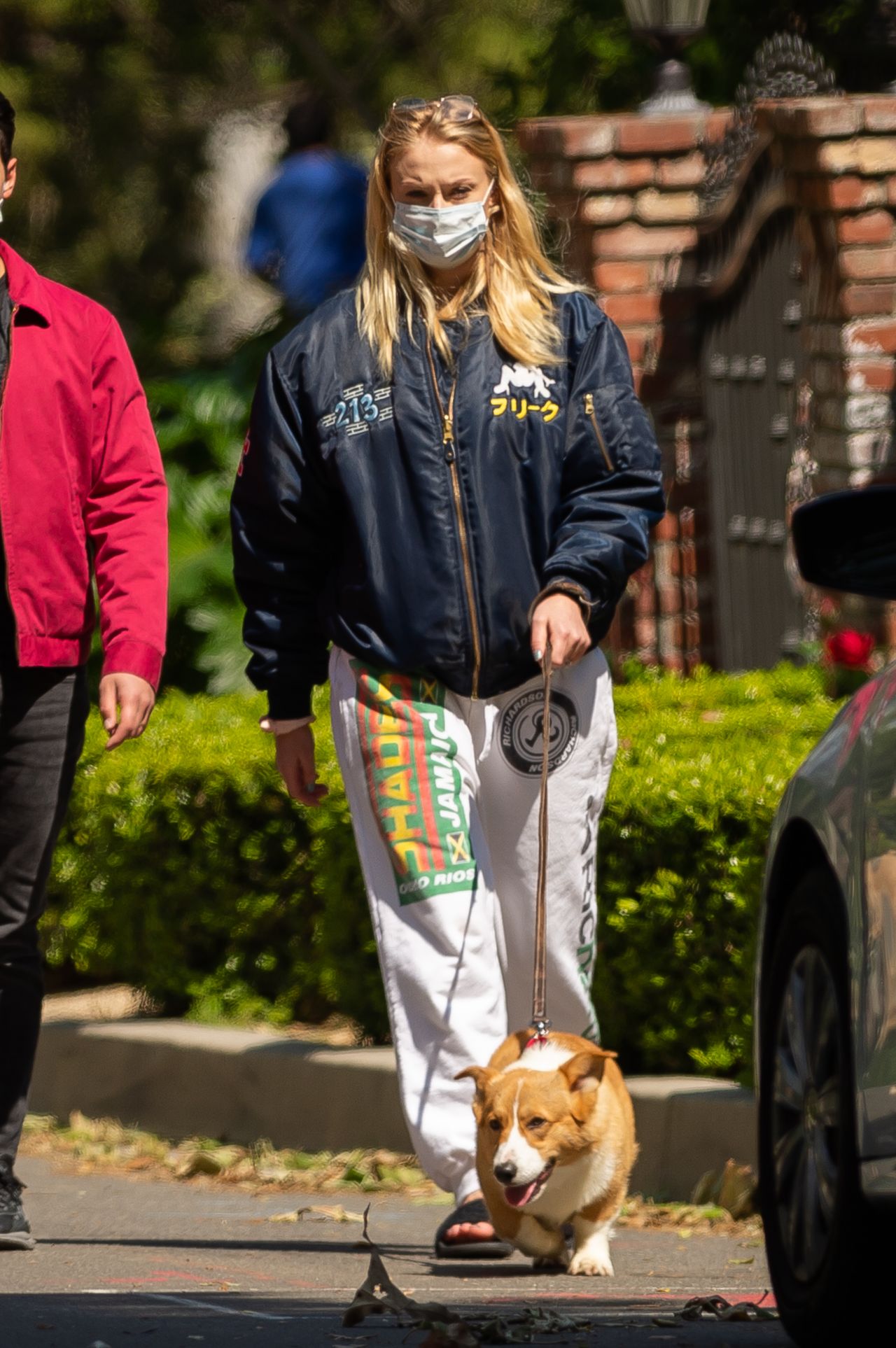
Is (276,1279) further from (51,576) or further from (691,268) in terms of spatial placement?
(691,268)

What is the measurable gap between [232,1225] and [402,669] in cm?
151

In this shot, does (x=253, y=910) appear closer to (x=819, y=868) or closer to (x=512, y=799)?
(x=512, y=799)

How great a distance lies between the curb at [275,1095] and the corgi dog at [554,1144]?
87cm

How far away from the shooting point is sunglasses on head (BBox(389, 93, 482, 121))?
488 cm

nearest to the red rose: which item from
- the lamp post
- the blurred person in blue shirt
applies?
the lamp post

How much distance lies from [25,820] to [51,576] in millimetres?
473

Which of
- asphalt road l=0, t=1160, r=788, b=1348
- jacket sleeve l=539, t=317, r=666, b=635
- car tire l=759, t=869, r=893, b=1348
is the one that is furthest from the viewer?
jacket sleeve l=539, t=317, r=666, b=635

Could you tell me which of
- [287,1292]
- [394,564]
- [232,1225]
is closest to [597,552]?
[394,564]

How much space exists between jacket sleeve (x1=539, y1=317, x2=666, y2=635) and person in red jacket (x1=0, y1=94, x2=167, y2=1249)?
0.83m

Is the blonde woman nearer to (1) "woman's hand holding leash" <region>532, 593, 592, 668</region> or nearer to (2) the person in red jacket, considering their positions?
(1) "woman's hand holding leash" <region>532, 593, 592, 668</region>

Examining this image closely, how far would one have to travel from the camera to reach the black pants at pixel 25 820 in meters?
4.96

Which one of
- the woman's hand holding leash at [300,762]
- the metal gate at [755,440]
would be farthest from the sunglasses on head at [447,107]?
the metal gate at [755,440]

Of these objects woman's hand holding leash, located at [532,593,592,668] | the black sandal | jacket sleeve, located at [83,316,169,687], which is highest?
jacket sleeve, located at [83,316,169,687]

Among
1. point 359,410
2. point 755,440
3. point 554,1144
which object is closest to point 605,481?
point 359,410
